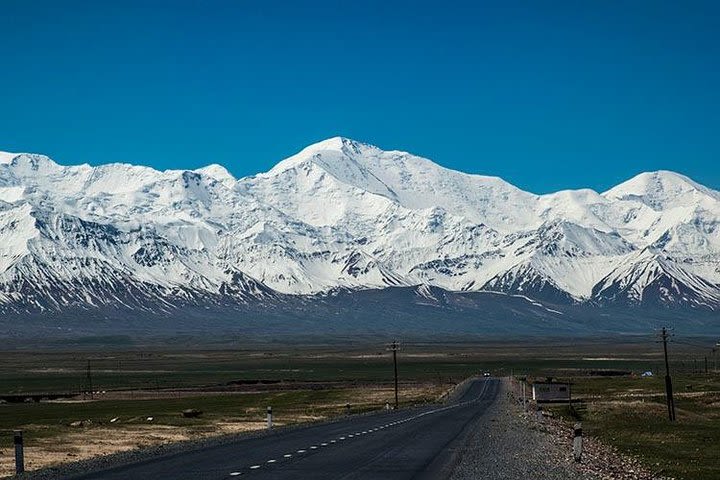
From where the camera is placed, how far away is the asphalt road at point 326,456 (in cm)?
3516

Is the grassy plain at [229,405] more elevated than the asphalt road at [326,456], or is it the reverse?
the asphalt road at [326,456]

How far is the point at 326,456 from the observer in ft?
136

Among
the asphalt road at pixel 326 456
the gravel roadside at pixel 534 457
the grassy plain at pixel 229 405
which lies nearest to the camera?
the asphalt road at pixel 326 456

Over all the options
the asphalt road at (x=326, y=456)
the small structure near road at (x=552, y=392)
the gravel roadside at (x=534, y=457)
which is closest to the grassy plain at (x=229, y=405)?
the gravel roadside at (x=534, y=457)

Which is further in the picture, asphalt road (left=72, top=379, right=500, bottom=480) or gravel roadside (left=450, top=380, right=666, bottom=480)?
gravel roadside (left=450, top=380, right=666, bottom=480)

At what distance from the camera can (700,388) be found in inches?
4823

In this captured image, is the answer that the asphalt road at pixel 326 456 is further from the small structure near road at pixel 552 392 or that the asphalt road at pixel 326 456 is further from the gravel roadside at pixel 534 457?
the small structure near road at pixel 552 392

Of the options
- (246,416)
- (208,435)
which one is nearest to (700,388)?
(246,416)

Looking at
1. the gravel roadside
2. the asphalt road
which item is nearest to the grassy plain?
the gravel roadside

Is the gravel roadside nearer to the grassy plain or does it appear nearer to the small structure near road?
the grassy plain

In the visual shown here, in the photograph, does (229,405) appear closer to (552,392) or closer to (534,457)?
(552,392)

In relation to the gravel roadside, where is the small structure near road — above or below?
below

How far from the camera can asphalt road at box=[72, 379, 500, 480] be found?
1384 inches

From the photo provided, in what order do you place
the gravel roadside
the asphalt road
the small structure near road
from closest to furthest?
the asphalt road
the gravel roadside
the small structure near road
